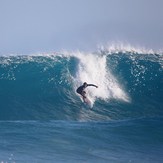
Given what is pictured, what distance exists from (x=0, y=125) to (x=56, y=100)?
3834mm

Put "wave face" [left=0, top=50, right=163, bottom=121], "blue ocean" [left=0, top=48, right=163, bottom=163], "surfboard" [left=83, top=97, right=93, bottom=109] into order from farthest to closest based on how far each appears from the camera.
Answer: "surfboard" [left=83, top=97, right=93, bottom=109] → "wave face" [left=0, top=50, right=163, bottom=121] → "blue ocean" [left=0, top=48, right=163, bottom=163]

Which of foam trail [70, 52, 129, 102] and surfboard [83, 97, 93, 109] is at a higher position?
foam trail [70, 52, 129, 102]

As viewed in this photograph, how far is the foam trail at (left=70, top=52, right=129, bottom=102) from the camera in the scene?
A: 19.2 meters

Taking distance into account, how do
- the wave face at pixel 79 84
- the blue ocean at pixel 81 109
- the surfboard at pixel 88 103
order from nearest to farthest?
the blue ocean at pixel 81 109 < the wave face at pixel 79 84 < the surfboard at pixel 88 103

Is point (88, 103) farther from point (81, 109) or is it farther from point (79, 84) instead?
point (79, 84)

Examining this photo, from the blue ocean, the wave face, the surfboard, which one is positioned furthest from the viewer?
the surfboard

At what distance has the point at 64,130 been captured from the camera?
48.3 ft

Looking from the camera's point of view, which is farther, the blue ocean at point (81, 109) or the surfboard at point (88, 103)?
the surfboard at point (88, 103)

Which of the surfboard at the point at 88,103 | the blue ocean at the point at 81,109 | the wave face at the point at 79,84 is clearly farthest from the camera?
the surfboard at the point at 88,103

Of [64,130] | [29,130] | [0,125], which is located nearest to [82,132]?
[64,130]

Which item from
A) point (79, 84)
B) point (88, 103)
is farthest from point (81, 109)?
point (79, 84)

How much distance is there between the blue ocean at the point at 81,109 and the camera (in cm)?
1305

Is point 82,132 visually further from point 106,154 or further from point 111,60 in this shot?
point 111,60

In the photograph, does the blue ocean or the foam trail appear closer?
the blue ocean
